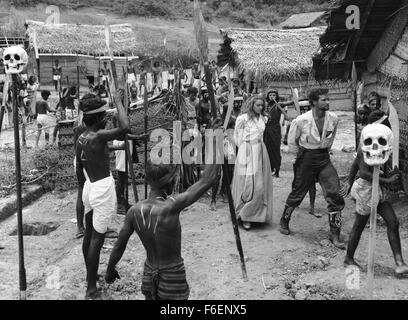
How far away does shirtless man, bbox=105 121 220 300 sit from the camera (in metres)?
3.15

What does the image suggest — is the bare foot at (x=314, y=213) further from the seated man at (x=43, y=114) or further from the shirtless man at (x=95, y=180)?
the seated man at (x=43, y=114)

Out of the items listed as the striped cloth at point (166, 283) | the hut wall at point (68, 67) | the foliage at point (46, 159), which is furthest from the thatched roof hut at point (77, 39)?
the striped cloth at point (166, 283)

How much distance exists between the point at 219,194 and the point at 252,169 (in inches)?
74.7

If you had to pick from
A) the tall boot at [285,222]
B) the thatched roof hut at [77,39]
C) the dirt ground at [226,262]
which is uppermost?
the thatched roof hut at [77,39]

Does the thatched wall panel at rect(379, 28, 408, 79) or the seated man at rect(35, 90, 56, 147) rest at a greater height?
the thatched wall panel at rect(379, 28, 408, 79)

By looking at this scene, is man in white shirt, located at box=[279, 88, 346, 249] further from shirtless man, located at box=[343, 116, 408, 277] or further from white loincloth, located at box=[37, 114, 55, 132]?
white loincloth, located at box=[37, 114, 55, 132]

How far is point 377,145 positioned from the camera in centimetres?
351

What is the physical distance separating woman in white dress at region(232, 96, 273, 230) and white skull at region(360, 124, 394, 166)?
2.80m

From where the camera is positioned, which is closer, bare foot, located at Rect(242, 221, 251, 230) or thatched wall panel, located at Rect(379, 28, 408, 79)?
bare foot, located at Rect(242, 221, 251, 230)

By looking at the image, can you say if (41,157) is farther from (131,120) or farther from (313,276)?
(313,276)

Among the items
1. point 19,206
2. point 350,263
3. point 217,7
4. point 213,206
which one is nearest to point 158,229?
point 19,206

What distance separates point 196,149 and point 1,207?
302 centimetres

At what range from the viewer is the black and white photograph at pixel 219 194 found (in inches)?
139

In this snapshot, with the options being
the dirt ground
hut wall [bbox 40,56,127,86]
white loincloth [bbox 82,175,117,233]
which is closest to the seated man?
the dirt ground
